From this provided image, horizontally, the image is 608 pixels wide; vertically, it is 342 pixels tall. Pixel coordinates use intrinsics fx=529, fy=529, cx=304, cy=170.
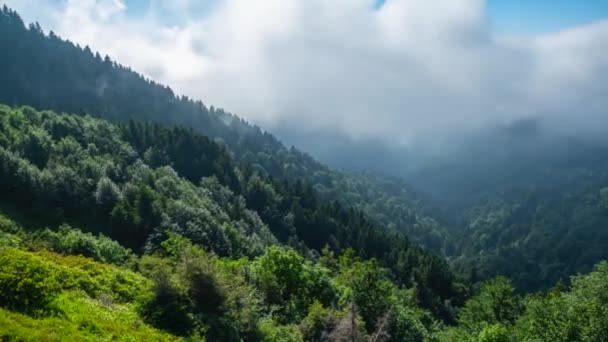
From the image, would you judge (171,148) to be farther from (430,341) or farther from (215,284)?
(215,284)

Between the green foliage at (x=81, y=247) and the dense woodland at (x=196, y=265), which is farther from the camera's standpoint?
the green foliage at (x=81, y=247)

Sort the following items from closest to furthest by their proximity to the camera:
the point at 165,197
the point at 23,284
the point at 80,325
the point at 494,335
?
the point at 23,284 < the point at 80,325 < the point at 494,335 < the point at 165,197

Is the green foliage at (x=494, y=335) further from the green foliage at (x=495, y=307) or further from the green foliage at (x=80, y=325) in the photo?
the green foliage at (x=80, y=325)

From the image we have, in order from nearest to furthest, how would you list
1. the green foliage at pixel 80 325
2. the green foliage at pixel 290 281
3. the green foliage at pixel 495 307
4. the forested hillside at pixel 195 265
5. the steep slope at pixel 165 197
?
the green foliage at pixel 80 325 → the forested hillside at pixel 195 265 → the green foliage at pixel 290 281 → the green foliage at pixel 495 307 → the steep slope at pixel 165 197

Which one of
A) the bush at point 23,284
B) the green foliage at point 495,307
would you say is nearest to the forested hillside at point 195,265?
the bush at point 23,284

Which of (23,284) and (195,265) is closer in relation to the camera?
(23,284)

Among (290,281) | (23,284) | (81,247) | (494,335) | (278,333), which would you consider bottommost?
(278,333)

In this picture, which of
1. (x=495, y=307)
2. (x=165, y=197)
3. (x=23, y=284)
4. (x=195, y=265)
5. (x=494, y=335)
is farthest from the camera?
(x=165, y=197)

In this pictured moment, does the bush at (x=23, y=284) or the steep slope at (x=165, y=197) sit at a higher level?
the steep slope at (x=165, y=197)

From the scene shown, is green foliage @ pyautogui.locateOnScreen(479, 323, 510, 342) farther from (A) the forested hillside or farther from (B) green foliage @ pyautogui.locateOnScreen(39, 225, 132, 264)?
(B) green foliage @ pyautogui.locateOnScreen(39, 225, 132, 264)

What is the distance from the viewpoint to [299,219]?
154750 mm

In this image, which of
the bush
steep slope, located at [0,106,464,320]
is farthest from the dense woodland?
steep slope, located at [0,106,464,320]

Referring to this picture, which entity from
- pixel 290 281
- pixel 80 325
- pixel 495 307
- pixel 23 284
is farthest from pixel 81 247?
pixel 495 307

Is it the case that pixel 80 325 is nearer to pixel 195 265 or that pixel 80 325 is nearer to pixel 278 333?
pixel 195 265
